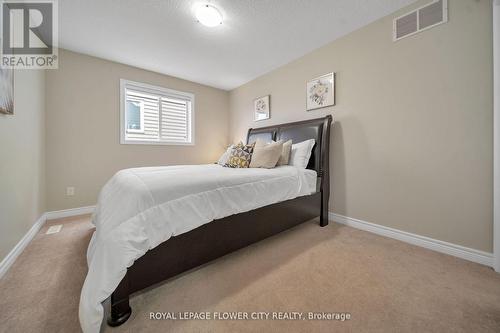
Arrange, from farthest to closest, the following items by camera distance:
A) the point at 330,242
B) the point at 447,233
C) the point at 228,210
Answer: the point at 330,242 → the point at 447,233 → the point at 228,210

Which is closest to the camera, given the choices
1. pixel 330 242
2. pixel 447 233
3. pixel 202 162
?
pixel 447 233

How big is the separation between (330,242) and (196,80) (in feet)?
11.7

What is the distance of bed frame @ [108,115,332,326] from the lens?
38.3 inches

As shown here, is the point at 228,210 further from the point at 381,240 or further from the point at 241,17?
the point at 241,17

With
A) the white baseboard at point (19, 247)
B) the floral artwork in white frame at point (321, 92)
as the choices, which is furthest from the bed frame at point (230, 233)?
the white baseboard at point (19, 247)

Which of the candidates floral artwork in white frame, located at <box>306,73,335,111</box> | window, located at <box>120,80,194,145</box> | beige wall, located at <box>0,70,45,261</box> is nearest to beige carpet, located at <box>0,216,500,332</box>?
beige wall, located at <box>0,70,45,261</box>

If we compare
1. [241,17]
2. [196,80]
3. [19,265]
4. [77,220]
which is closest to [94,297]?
[19,265]

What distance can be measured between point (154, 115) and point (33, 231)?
7.18 ft

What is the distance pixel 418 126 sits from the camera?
1712 mm

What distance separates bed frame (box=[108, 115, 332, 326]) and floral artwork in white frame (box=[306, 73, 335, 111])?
258mm

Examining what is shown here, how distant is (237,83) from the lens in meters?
3.72

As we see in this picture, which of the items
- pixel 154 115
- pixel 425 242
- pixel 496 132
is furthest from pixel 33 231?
pixel 496 132

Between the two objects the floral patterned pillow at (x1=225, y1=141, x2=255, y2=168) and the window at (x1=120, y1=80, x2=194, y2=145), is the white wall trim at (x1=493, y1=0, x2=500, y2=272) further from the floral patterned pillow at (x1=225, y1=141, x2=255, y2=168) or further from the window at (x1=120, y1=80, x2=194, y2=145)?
the window at (x1=120, y1=80, x2=194, y2=145)

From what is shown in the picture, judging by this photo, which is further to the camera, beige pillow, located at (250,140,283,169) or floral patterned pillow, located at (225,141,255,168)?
floral patterned pillow, located at (225,141,255,168)
